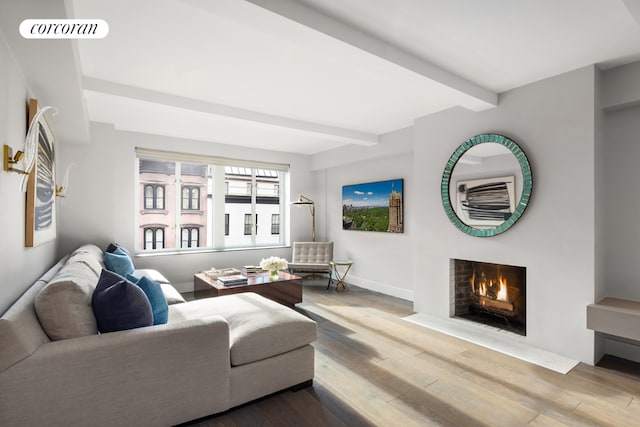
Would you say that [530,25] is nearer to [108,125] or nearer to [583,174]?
[583,174]

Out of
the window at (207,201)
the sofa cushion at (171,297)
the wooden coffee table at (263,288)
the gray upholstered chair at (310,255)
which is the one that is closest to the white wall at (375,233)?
the gray upholstered chair at (310,255)

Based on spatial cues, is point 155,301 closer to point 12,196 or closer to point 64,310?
point 64,310

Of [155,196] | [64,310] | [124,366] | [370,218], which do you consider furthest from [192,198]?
[124,366]

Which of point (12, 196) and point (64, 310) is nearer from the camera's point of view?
point (64, 310)

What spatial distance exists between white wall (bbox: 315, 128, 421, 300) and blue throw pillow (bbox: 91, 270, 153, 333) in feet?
10.5

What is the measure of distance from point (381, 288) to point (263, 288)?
6.82ft

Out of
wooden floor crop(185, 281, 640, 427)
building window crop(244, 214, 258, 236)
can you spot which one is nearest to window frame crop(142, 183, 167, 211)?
building window crop(244, 214, 258, 236)

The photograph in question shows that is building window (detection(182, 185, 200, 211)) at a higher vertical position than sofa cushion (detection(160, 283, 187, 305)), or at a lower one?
higher

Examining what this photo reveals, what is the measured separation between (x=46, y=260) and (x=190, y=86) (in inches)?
85.4

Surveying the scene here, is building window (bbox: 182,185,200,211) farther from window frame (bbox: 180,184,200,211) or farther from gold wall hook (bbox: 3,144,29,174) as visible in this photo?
gold wall hook (bbox: 3,144,29,174)

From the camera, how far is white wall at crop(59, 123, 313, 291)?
167 inches

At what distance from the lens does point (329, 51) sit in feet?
7.32

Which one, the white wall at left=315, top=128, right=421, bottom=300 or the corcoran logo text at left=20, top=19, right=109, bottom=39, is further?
the white wall at left=315, top=128, right=421, bottom=300

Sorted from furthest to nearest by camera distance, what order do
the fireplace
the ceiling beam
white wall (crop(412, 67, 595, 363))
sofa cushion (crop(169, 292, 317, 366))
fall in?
the fireplace < white wall (crop(412, 67, 595, 363)) < sofa cushion (crop(169, 292, 317, 366)) < the ceiling beam
